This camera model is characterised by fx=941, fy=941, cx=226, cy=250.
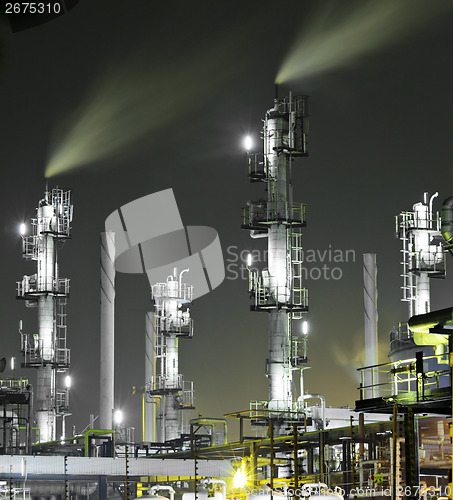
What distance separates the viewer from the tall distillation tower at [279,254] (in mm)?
44562

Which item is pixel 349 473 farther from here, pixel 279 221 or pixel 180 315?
pixel 180 315

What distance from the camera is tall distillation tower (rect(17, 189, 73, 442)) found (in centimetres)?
5700

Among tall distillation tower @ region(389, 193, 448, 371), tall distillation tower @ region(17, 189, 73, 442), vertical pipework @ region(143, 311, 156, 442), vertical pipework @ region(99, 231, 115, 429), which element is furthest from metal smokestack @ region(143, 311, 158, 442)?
tall distillation tower @ region(389, 193, 448, 371)

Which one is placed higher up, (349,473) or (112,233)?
(112,233)

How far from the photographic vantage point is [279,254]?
45406 millimetres

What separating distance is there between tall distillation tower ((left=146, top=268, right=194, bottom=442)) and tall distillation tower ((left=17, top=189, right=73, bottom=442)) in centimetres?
760

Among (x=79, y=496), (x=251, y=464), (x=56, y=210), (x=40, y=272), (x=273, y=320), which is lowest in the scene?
(x=79, y=496)

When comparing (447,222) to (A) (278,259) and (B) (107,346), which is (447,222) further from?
(B) (107,346)

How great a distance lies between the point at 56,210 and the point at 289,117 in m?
19.1

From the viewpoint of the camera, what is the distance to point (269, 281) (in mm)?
45156

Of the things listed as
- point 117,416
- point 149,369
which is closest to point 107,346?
point 117,416

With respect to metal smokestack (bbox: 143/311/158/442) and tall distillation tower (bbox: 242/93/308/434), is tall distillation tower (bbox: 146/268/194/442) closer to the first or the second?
metal smokestack (bbox: 143/311/158/442)

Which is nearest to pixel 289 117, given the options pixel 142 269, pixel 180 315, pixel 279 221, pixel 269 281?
pixel 279 221

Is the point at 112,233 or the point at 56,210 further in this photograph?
the point at 112,233
